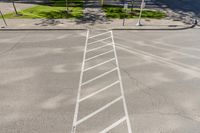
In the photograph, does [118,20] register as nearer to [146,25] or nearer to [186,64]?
[146,25]

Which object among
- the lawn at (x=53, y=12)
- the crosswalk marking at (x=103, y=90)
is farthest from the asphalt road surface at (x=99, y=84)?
the lawn at (x=53, y=12)

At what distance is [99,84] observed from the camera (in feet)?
33.4

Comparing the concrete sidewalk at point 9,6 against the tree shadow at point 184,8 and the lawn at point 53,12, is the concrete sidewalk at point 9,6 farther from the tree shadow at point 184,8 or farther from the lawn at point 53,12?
the tree shadow at point 184,8

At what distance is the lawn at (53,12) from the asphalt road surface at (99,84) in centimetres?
531

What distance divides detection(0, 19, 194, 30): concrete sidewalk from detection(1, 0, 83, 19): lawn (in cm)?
134

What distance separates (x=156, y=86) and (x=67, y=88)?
4.57 meters

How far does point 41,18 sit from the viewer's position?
20.0 meters

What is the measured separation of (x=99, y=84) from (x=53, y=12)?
47.6 ft

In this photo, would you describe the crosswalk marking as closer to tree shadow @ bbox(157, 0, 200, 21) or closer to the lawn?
the lawn

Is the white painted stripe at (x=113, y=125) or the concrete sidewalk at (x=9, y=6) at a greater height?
the concrete sidewalk at (x=9, y=6)

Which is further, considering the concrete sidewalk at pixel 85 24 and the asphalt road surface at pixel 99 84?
the concrete sidewalk at pixel 85 24

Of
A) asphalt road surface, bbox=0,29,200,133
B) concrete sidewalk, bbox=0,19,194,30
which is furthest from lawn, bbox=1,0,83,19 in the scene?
asphalt road surface, bbox=0,29,200,133

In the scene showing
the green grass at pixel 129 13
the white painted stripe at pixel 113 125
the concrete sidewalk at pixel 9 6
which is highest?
the concrete sidewalk at pixel 9 6

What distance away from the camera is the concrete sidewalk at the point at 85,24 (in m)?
17.9
